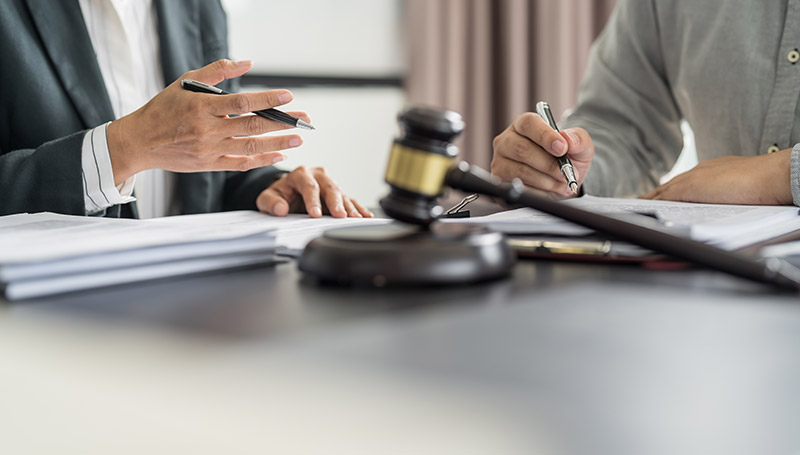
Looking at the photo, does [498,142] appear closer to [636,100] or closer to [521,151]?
[521,151]

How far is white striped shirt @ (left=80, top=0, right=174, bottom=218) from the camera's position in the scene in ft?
4.63

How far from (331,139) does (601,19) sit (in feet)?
3.74

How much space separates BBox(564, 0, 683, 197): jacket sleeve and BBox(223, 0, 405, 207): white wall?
1.18 m

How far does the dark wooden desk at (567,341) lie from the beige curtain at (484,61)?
8.19 feet

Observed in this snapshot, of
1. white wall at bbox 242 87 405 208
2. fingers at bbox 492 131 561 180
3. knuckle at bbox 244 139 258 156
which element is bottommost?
white wall at bbox 242 87 405 208

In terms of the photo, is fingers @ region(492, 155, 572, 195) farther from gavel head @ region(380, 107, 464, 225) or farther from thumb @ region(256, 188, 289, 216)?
gavel head @ region(380, 107, 464, 225)

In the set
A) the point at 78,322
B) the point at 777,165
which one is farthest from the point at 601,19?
the point at 78,322

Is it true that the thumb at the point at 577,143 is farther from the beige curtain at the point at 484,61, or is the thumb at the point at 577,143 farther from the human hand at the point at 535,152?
the beige curtain at the point at 484,61

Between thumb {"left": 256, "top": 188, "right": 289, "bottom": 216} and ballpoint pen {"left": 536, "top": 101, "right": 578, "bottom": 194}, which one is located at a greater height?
ballpoint pen {"left": 536, "top": 101, "right": 578, "bottom": 194}

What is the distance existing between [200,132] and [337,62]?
207cm

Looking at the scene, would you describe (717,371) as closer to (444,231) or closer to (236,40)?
(444,231)

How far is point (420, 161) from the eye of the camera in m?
0.46

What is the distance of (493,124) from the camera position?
306cm

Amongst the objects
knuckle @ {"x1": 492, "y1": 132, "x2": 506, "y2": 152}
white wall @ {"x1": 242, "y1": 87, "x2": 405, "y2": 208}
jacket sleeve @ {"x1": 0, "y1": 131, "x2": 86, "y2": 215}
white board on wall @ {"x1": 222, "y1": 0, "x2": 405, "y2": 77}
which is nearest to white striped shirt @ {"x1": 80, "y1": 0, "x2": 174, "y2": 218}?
jacket sleeve @ {"x1": 0, "y1": 131, "x2": 86, "y2": 215}
